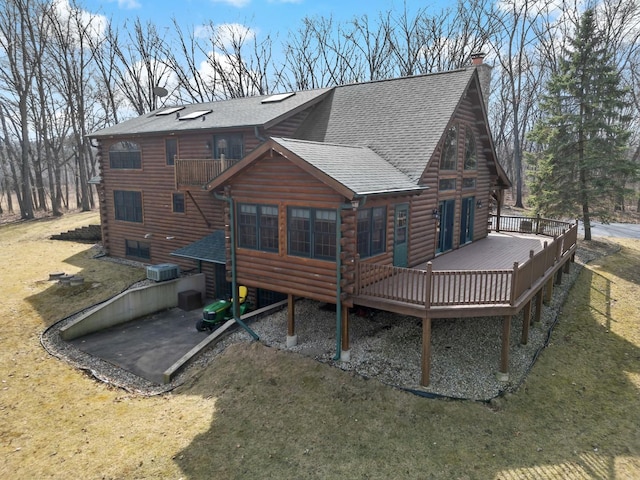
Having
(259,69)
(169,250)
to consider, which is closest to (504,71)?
(259,69)

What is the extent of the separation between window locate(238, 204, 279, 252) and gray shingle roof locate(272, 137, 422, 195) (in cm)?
197

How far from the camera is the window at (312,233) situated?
36.8 feet

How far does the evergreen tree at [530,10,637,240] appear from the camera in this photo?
22.0 meters

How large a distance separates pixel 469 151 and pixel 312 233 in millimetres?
9221

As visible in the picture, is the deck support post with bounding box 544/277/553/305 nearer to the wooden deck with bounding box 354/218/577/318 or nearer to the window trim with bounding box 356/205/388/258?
the wooden deck with bounding box 354/218/577/318

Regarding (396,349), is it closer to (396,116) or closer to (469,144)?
(396,116)

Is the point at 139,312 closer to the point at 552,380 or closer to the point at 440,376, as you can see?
the point at 440,376

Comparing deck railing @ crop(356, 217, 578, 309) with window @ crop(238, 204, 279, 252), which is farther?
window @ crop(238, 204, 279, 252)

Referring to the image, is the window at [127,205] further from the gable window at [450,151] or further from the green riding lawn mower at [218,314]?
the gable window at [450,151]

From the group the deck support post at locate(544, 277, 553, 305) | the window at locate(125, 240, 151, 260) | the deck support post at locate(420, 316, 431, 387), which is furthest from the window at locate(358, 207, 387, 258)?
the window at locate(125, 240, 151, 260)

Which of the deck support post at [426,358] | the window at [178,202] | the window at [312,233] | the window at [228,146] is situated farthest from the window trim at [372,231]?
the window at [178,202]

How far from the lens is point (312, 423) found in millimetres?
9336

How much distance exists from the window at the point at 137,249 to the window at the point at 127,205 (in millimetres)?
1229

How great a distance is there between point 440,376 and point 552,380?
2.98 metres
